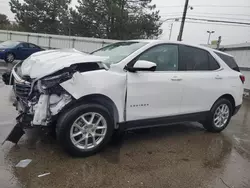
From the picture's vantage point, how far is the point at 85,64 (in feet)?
11.6

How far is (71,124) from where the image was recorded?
337cm

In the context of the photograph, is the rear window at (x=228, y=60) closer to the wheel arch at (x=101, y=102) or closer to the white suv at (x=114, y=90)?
the white suv at (x=114, y=90)

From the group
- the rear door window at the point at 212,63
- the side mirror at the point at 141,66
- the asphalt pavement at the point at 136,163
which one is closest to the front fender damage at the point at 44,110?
the asphalt pavement at the point at 136,163

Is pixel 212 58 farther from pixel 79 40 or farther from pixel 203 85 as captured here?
pixel 79 40

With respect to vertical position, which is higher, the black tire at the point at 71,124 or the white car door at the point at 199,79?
the white car door at the point at 199,79

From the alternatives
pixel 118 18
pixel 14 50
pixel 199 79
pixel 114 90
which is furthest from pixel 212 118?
pixel 118 18

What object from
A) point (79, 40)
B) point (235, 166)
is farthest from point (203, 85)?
point (79, 40)

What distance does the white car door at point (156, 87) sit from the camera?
3.86 meters

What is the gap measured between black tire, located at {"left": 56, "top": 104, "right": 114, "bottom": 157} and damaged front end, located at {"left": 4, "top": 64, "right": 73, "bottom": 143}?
0.44ft

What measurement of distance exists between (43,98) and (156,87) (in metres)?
1.77

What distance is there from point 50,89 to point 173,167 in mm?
2043

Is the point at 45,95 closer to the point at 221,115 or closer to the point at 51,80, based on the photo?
the point at 51,80

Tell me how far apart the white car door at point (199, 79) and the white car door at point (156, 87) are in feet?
0.54

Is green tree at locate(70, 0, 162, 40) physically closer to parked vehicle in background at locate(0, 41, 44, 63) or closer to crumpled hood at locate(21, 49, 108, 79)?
parked vehicle in background at locate(0, 41, 44, 63)
